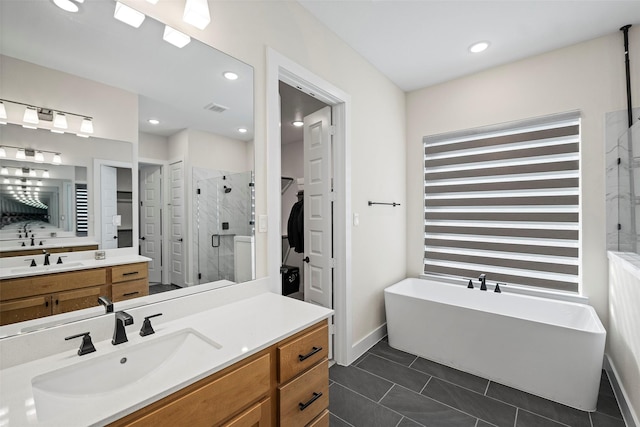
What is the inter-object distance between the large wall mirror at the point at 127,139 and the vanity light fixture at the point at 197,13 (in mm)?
99

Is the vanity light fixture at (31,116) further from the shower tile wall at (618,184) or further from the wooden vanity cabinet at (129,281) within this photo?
the shower tile wall at (618,184)

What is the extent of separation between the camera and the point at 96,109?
118 centimetres

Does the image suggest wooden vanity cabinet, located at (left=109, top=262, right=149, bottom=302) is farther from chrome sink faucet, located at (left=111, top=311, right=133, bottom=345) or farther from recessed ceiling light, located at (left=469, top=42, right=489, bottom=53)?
recessed ceiling light, located at (left=469, top=42, right=489, bottom=53)

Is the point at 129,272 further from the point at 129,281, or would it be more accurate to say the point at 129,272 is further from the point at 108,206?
the point at 108,206

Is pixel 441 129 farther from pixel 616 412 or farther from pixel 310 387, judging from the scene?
pixel 310 387

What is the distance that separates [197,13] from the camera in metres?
1.32

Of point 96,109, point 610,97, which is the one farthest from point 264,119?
point 610,97

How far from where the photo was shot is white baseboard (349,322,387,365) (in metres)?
2.54

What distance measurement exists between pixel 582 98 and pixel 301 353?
10.3 feet

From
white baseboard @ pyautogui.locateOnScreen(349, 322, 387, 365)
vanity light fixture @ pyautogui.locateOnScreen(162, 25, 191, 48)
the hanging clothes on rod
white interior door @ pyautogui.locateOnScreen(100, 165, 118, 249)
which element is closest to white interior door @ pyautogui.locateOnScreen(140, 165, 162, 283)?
white interior door @ pyautogui.locateOnScreen(100, 165, 118, 249)

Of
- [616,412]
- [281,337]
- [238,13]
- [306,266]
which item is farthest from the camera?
[306,266]

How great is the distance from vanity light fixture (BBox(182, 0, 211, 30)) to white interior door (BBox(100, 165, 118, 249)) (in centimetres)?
79

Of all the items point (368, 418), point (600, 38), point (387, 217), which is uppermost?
point (600, 38)

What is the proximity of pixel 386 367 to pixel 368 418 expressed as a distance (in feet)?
2.13
